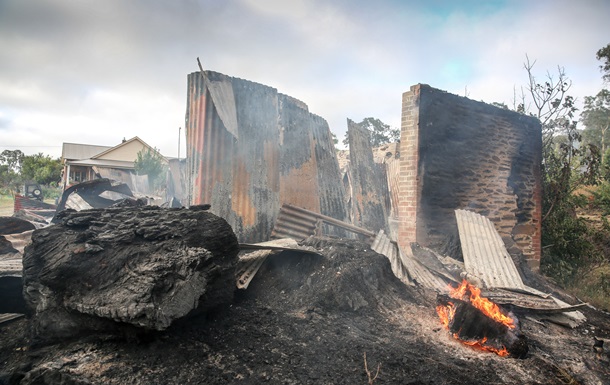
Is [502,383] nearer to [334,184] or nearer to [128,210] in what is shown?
[128,210]

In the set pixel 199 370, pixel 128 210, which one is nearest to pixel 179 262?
pixel 199 370

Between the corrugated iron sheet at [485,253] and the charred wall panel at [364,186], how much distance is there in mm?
2332

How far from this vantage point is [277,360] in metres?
2.43

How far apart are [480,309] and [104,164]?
30713mm

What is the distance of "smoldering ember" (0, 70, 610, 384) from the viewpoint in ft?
7.73

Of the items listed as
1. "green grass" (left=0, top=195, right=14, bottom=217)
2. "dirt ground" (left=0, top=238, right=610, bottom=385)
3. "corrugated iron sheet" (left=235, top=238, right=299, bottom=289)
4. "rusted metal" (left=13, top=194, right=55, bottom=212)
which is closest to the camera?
"dirt ground" (left=0, top=238, right=610, bottom=385)

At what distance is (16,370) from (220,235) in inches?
66.9

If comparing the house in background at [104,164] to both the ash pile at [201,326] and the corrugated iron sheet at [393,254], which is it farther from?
the ash pile at [201,326]

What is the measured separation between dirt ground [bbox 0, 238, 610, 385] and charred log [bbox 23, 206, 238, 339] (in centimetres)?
22

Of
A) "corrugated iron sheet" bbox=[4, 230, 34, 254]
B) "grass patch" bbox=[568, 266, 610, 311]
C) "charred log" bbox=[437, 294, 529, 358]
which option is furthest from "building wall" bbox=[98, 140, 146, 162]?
"charred log" bbox=[437, 294, 529, 358]

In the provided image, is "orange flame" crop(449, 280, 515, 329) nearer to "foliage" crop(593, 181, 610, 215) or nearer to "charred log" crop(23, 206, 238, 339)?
"charred log" crop(23, 206, 238, 339)

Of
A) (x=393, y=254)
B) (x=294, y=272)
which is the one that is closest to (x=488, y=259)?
(x=393, y=254)

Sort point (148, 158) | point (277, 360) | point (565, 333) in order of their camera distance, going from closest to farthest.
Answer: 1. point (277, 360)
2. point (565, 333)
3. point (148, 158)

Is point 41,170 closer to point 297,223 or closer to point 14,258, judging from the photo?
point 14,258
